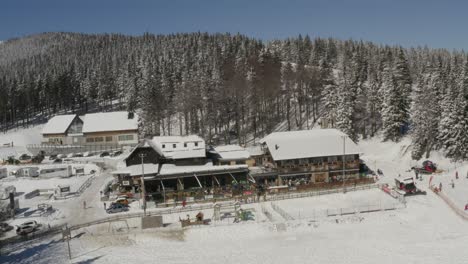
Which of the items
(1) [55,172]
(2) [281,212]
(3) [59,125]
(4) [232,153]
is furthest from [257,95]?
(2) [281,212]

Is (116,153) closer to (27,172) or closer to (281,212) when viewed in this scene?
(27,172)

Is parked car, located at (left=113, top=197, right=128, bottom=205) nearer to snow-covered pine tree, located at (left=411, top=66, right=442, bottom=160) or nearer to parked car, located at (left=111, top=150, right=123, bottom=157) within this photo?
parked car, located at (left=111, top=150, right=123, bottom=157)

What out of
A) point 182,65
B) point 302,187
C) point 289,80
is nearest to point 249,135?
point 289,80

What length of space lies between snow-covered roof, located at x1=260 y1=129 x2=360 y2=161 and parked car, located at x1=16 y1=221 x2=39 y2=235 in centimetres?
2802

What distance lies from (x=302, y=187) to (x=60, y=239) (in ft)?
87.9

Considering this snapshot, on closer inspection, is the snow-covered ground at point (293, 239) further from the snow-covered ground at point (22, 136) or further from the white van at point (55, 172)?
the snow-covered ground at point (22, 136)

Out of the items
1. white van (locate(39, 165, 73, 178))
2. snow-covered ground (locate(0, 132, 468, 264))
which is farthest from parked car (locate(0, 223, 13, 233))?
white van (locate(39, 165, 73, 178))

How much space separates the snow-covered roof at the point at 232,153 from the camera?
54.8m

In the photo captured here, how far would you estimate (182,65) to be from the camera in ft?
383

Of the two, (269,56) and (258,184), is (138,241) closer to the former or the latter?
(258,184)

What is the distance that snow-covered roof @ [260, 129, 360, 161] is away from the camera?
2044 inches

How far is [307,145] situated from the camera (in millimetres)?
53562

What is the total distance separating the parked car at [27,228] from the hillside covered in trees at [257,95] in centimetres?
4161

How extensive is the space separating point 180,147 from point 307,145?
17.2 metres
